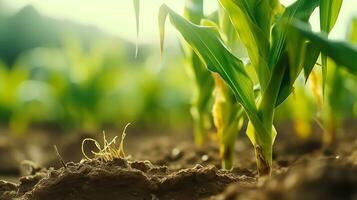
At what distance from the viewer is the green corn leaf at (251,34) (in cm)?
207

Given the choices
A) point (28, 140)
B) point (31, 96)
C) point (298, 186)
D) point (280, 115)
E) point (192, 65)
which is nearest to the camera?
point (298, 186)

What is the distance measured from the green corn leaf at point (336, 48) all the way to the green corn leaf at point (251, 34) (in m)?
0.52

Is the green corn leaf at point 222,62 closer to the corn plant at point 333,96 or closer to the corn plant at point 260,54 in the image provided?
the corn plant at point 260,54

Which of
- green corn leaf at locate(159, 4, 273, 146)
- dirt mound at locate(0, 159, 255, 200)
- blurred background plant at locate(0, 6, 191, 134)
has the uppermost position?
green corn leaf at locate(159, 4, 273, 146)

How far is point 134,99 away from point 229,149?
5.97m

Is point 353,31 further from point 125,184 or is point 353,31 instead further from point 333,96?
point 125,184

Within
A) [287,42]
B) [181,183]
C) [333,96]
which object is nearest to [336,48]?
[287,42]

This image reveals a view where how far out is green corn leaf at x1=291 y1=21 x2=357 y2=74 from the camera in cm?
145

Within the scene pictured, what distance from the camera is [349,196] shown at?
44.1 inches

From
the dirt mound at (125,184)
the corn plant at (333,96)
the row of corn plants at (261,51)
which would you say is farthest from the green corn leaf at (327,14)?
the corn plant at (333,96)

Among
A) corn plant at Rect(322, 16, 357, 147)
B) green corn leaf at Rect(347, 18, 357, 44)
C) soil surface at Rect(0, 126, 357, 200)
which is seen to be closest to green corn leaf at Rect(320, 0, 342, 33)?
soil surface at Rect(0, 126, 357, 200)

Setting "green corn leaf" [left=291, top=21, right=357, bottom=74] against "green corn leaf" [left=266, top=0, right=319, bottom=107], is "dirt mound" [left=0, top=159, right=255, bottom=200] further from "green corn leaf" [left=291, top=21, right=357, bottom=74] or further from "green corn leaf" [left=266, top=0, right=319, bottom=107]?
"green corn leaf" [left=291, top=21, right=357, bottom=74]

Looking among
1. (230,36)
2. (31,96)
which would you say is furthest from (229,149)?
(31,96)

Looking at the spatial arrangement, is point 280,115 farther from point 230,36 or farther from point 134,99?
point 230,36
